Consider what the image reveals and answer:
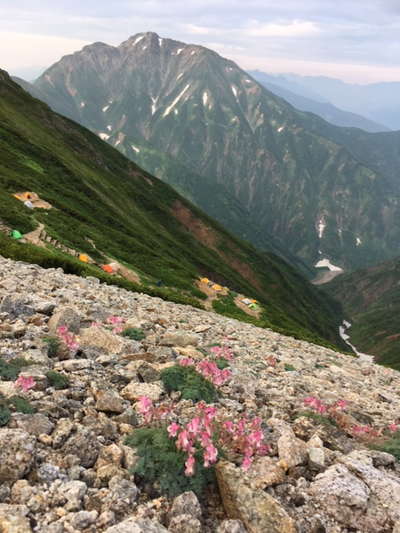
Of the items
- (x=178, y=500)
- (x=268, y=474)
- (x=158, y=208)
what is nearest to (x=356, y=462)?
(x=268, y=474)

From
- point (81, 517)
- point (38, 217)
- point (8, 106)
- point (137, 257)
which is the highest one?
point (8, 106)

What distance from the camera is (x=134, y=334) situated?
13.4 meters

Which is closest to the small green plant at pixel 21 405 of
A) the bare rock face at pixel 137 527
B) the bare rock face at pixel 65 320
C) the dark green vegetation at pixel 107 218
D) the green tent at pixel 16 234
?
the bare rock face at pixel 137 527

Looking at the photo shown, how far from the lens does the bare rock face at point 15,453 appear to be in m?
5.37

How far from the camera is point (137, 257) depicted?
5516 cm

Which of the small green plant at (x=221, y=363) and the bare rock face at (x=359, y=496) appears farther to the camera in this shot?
the small green plant at (x=221, y=363)

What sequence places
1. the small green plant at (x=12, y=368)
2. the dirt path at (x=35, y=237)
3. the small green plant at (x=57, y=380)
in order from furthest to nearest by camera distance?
the dirt path at (x=35, y=237), the small green plant at (x=57, y=380), the small green plant at (x=12, y=368)

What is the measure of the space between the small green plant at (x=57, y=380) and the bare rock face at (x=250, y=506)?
11.8 feet

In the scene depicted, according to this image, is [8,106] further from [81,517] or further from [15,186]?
[81,517]

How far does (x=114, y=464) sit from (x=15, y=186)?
2290 inches

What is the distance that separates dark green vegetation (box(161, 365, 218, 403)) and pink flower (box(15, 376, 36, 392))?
9.99 ft

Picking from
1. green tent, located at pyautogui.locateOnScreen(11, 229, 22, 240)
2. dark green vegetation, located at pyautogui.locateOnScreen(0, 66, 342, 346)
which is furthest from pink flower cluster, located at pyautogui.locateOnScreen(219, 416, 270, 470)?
green tent, located at pyautogui.locateOnScreen(11, 229, 22, 240)

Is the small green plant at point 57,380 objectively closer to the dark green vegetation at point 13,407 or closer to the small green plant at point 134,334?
the dark green vegetation at point 13,407

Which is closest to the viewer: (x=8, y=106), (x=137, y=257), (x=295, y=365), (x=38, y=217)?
(x=295, y=365)
